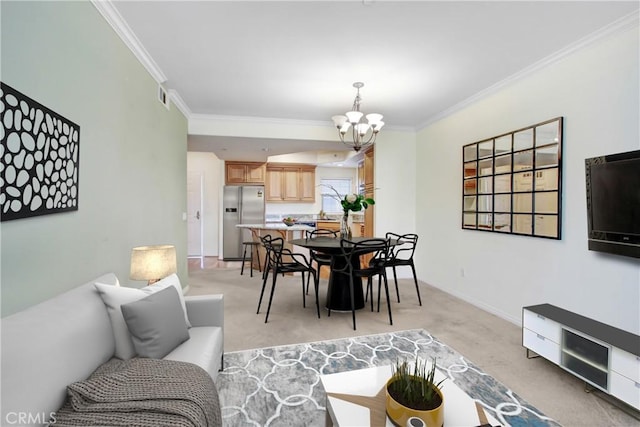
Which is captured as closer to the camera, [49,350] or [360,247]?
[49,350]

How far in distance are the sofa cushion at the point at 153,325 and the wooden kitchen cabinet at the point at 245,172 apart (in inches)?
210

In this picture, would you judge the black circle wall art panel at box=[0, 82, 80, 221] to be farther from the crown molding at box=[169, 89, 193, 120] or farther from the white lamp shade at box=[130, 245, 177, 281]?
the crown molding at box=[169, 89, 193, 120]

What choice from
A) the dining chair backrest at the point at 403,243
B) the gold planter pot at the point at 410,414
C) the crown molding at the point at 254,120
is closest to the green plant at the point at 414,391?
the gold planter pot at the point at 410,414

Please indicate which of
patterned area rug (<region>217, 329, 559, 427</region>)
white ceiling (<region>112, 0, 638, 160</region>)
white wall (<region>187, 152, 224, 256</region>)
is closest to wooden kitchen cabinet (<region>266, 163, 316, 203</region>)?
white wall (<region>187, 152, 224, 256</region>)

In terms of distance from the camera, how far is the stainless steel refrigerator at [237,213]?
6676 mm

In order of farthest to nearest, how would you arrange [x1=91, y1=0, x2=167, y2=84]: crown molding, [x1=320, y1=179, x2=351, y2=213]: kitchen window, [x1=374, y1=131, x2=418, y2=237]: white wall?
[x1=320, y1=179, x2=351, y2=213]: kitchen window, [x1=374, y1=131, x2=418, y2=237]: white wall, [x1=91, y1=0, x2=167, y2=84]: crown molding

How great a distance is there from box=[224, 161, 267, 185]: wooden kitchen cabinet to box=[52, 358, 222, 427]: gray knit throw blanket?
5.70m

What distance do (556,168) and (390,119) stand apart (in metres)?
2.39

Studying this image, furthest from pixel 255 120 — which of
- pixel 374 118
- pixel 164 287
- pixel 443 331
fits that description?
pixel 443 331

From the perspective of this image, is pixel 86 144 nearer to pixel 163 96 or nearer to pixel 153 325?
pixel 153 325

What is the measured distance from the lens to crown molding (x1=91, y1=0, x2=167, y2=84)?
6.48 ft

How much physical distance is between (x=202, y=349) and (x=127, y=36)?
240 centimetres

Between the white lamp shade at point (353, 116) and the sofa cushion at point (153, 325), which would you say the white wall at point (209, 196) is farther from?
the sofa cushion at point (153, 325)

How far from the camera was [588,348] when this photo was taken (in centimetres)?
196
